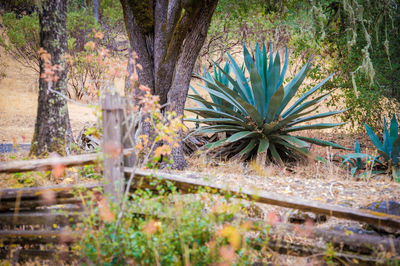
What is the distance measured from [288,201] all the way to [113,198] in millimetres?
1395

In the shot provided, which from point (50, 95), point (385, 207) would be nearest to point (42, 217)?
point (50, 95)

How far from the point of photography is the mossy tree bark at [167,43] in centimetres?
500

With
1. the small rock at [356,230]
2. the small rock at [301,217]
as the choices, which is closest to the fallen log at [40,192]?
the small rock at [301,217]

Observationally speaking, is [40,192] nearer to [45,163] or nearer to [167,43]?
[45,163]

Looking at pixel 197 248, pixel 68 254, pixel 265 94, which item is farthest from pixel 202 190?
pixel 265 94

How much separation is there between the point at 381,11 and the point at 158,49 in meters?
4.29

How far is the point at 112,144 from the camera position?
249cm

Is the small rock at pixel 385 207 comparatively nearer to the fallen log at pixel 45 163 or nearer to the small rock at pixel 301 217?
the small rock at pixel 301 217

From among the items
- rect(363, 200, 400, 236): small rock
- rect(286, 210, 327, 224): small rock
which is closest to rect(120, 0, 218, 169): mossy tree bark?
rect(286, 210, 327, 224): small rock

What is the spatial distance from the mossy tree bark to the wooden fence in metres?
2.39

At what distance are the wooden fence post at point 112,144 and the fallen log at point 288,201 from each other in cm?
16

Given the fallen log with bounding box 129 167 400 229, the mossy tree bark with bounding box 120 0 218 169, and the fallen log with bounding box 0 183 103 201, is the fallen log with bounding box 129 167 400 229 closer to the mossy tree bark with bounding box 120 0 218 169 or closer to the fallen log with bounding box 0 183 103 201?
the fallen log with bounding box 0 183 103 201

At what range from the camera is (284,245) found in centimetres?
269

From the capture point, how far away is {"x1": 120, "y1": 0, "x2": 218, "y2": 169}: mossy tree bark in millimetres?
5004
